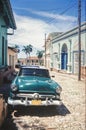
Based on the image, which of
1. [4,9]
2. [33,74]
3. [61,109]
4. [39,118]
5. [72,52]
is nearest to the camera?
[39,118]

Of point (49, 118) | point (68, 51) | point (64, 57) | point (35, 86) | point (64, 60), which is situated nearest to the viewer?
point (49, 118)

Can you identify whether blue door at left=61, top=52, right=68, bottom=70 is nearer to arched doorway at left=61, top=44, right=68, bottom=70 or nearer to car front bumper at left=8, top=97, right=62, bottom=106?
arched doorway at left=61, top=44, right=68, bottom=70

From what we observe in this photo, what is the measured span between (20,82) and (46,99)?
3.37 feet

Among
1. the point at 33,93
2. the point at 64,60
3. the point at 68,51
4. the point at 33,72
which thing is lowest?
the point at 33,93

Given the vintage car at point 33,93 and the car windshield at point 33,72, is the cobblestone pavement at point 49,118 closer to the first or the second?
the vintage car at point 33,93

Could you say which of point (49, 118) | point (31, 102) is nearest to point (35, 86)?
point (31, 102)

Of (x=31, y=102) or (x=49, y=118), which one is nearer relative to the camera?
(x=49, y=118)

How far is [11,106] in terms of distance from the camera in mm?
9227

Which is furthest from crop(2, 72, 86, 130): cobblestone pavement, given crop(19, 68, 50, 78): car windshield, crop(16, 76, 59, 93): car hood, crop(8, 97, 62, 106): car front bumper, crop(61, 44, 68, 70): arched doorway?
crop(61, 44, 68, 70): arched doorway

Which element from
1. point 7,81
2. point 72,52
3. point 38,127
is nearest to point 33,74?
point 38,127

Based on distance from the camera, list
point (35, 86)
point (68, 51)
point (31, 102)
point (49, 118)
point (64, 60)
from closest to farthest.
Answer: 1. point (49, 118)
2. point (31, 102)
3. point (35, 86)
4. point (68, 51)
5. point (64, 60)

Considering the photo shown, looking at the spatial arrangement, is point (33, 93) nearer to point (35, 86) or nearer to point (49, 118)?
point (35, 86)

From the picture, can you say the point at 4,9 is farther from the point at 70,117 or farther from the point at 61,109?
the point at 70,117

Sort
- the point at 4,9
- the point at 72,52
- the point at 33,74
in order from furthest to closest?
1. the point at 72,52
2. the point at 4,9
3. the point at 33,74
